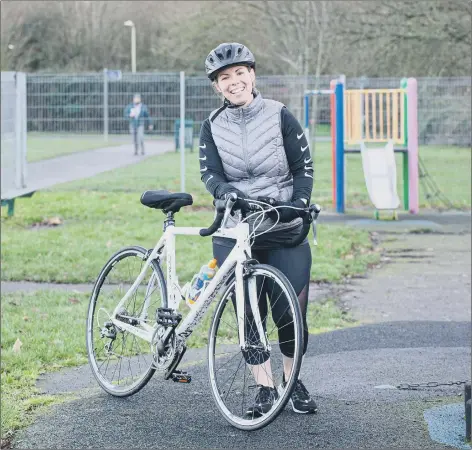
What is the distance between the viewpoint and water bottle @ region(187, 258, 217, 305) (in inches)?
211

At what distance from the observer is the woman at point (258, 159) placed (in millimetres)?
5281

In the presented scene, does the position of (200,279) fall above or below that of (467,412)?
above

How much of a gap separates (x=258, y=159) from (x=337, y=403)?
1.31 metres

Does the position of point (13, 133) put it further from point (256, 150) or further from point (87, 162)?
point (256, 150)

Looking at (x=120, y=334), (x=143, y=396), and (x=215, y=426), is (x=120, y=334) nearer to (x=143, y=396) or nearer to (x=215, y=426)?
(x=143, y=396)

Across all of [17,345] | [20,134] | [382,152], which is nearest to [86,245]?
[20,134]

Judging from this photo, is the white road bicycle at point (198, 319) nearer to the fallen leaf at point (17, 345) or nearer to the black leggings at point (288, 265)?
the black leggings at point (288, 265)

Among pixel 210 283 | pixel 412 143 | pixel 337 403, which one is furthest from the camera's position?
pixel 412 143

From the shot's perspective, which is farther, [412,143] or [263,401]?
[412,143]

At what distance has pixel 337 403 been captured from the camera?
5609mm

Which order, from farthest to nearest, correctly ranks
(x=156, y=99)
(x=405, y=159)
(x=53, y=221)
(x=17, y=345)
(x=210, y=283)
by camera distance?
(x=156, y=99)
(x=405, y=159)
(x=53, y=221)
(x=17, y=345)
(x=210, y=283)

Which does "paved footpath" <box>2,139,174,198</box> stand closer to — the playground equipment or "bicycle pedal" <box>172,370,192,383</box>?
the playground equipment

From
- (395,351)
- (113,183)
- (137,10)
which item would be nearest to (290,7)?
(113,183)

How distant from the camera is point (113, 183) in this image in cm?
2102
